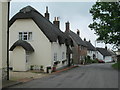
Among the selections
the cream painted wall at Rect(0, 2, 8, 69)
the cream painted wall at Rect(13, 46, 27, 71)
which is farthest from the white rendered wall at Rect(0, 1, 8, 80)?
the cream painted wall at Rect(13, 46, 27, 71)

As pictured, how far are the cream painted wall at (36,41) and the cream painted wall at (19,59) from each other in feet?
6.92

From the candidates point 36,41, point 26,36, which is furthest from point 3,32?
point 26,36

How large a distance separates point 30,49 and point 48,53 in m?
2.40

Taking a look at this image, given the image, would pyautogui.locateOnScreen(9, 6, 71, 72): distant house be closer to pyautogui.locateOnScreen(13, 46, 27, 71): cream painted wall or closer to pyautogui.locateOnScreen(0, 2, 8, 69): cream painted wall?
pyautogui.locateOnScreen(13, 46, 27, 71): cream painted wall

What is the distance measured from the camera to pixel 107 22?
105 feet

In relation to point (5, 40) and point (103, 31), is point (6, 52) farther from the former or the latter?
point (103, 31)

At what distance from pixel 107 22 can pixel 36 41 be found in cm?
1163

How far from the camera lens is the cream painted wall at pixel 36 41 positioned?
27250 millimetres

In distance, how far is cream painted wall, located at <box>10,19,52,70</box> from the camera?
27.2 metres

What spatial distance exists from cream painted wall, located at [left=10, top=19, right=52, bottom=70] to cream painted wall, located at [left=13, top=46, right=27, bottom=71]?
2.11 metres

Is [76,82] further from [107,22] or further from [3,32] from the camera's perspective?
[107,22]

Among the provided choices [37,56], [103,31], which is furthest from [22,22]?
[103,31]

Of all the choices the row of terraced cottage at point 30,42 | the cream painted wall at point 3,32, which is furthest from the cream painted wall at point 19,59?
the cream painted wall at point 3,32

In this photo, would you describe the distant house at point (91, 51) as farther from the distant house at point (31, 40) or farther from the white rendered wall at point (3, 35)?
the white rendered wall at point (3, 35)
